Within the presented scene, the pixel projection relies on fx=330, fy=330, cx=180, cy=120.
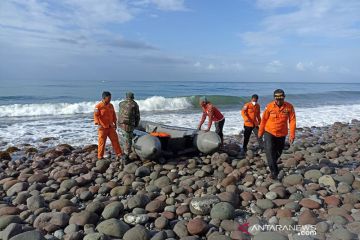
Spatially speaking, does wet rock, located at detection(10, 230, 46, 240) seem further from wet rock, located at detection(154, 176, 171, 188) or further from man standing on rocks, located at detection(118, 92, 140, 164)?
man standing on rocks, located at detection(118, 92, 140, 164)

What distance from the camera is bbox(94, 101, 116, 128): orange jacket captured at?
760 cm

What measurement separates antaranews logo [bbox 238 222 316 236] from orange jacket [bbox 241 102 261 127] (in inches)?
171

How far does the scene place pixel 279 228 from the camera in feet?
14.1

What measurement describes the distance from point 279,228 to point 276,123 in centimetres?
212

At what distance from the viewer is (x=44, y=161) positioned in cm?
837

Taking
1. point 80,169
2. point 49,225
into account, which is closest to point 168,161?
point 80,169

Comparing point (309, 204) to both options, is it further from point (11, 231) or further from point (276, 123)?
point (11, 231)

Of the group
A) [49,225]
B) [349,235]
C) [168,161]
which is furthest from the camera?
[168,161]

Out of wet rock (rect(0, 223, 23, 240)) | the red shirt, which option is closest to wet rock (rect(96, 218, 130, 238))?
Result: wet rock (rect(0, 223, 23, 240))

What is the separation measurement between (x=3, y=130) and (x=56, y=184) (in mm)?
9287

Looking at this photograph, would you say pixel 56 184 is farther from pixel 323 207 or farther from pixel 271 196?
pixel 323 207

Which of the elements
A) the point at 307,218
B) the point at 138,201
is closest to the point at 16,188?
the point at 138,201

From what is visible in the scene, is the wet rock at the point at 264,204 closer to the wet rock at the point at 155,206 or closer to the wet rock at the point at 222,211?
the wet rock at the point at 222,211

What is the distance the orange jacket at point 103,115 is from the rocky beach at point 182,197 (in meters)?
0.89
